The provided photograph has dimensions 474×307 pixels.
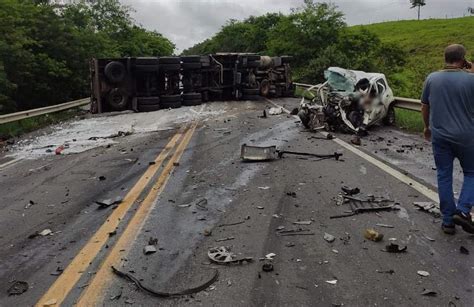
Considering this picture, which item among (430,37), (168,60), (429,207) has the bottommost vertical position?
(429,207)

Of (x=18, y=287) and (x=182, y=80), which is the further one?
(x=182, y=80)

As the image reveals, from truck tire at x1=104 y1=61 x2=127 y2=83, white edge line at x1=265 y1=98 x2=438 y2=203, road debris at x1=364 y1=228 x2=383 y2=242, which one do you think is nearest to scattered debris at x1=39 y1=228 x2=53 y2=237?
road debris at x1=364 y1=228 x2=383 y2=242

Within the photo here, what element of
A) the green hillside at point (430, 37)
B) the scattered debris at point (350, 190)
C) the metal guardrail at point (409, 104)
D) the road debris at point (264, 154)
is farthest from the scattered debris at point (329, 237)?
the green hillside at point (430, 37)

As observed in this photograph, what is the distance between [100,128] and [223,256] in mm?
11225

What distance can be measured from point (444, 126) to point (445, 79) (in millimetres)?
487

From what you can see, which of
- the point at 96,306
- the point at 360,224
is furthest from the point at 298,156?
the point at 96,306

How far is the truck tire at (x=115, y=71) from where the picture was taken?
17719 millimetres

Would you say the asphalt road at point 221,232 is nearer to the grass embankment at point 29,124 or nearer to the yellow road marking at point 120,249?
the yellow road marking at point 120,249

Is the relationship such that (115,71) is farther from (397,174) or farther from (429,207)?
(429,207)

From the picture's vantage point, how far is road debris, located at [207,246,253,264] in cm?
447

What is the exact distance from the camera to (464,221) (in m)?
4.98

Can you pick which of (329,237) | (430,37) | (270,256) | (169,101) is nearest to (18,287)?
(270,256)

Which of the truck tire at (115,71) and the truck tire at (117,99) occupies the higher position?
the truck tire at (115,71)

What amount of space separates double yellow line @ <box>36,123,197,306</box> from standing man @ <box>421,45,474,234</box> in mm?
3251
